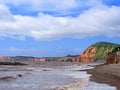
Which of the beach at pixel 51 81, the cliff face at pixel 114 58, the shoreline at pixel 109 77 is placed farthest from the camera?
the cliff face at pixel 114 58

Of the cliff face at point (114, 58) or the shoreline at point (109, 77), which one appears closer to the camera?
the shoreline at point (109, 77)

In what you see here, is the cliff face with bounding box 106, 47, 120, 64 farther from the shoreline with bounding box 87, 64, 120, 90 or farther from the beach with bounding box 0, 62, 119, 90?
the shoreline with bounding box 87, 64, 120, 90

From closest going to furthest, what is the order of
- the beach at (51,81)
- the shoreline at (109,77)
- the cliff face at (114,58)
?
1. the beach at (51,81)
2. the shoreline at (109,77)
3. the cliff face at (114,58)

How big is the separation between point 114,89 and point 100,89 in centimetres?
112

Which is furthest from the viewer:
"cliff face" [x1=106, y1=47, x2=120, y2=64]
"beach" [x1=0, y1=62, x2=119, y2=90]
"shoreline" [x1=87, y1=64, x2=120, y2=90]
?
"cliff face" [x1=106, y1=47, x2=120, y2=64]

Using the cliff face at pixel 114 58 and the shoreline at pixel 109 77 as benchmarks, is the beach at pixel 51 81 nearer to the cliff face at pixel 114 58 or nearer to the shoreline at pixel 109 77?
the shoreline at pixel 109 77

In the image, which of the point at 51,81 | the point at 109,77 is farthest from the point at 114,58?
the point at 51,81

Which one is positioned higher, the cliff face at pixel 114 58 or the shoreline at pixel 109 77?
the cliff face at pixel 114 58

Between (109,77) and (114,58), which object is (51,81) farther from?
(114,58)

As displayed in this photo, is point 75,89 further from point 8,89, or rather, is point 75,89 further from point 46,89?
point 8,89

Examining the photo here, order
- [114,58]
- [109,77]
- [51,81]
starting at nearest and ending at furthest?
1. [51,81]
2. [109,77]
3. [114,58]

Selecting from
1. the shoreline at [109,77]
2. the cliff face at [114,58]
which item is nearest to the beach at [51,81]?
the shoreline at [109,77]

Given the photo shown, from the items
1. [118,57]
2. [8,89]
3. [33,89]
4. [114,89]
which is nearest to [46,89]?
[33,89]

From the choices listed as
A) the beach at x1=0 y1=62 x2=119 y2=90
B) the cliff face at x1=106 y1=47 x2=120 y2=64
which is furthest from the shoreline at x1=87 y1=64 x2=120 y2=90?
the cliff face at x1=106 y1=47 x2=120 y2=64
